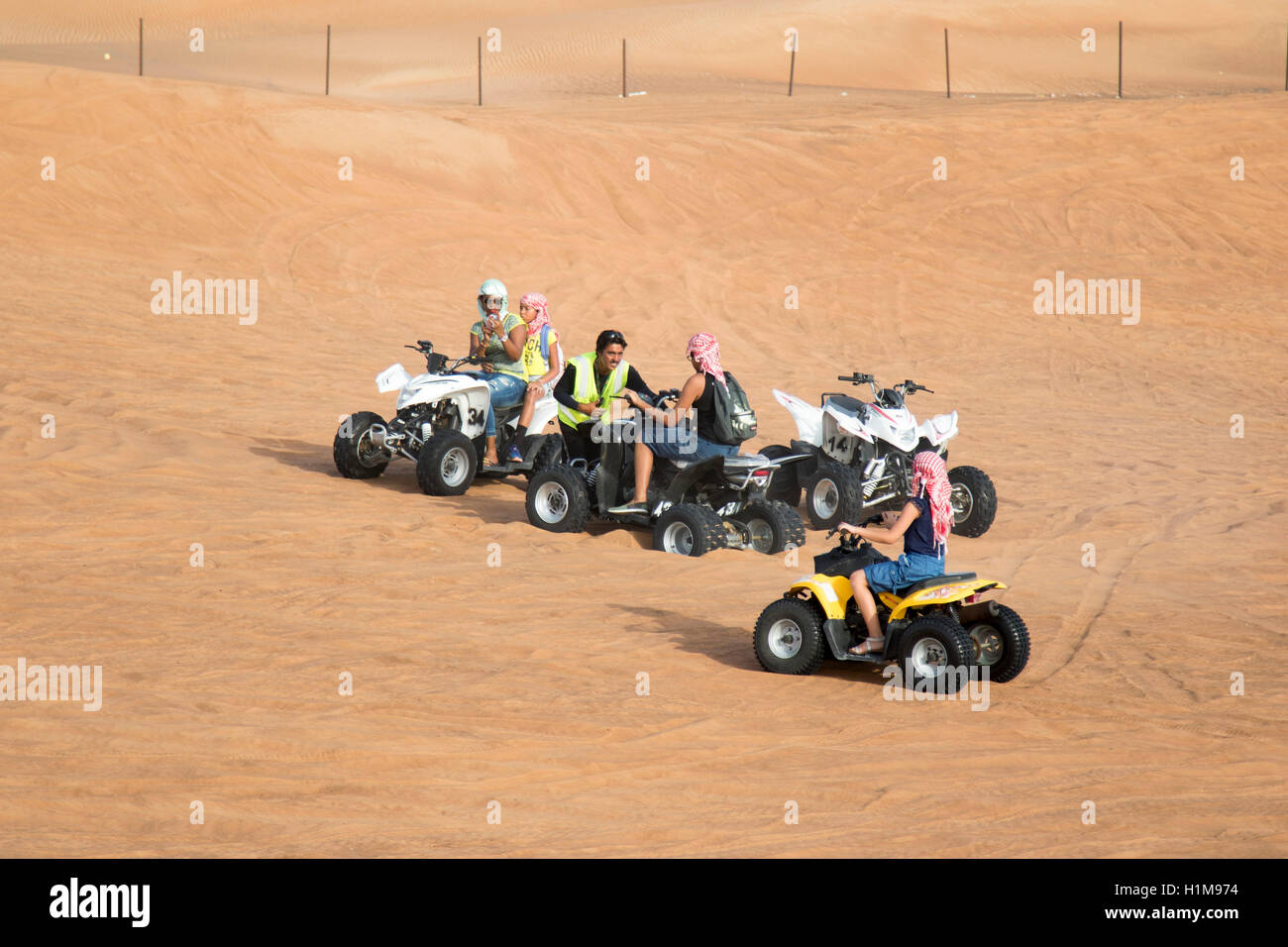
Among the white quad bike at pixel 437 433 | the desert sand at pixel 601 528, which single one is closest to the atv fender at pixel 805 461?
the desert sand at pixel 601 528

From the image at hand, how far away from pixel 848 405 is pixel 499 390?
2939 millimetres

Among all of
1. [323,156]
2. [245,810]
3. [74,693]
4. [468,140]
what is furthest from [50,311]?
[245,810]

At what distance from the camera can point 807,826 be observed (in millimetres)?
5684

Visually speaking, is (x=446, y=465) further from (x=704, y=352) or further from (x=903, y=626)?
(x=903, y=626)

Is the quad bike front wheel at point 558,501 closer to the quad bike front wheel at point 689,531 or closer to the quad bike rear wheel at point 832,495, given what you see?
the quad bike front wheel at point 689,531

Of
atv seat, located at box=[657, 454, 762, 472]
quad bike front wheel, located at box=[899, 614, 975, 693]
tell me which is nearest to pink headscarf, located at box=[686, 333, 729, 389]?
atv seat, located at box=[657, 454, 762, 472]

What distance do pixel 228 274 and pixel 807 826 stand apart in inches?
721

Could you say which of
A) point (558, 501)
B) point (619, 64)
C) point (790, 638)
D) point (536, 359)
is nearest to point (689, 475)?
point (558, 501)

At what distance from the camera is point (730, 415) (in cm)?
1057

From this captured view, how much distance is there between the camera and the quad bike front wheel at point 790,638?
7.64 meters

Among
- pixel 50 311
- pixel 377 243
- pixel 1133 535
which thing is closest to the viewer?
pixel 1133 535

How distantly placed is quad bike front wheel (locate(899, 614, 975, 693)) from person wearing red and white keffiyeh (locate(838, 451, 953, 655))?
0.75 feet
